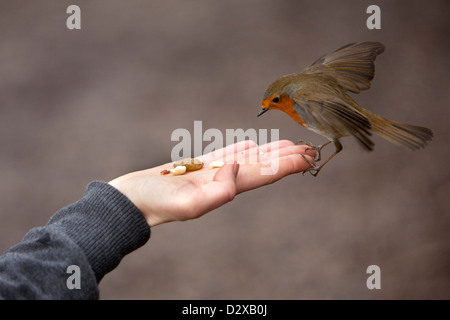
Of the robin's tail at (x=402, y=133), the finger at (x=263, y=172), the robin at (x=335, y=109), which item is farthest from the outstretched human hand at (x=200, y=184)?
the robin's tail at (x=402, y=133)

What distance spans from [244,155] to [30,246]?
749 mm

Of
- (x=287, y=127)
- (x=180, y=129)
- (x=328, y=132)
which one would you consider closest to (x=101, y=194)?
(x=328, y=132)

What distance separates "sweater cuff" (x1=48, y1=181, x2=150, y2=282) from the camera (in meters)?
1.03

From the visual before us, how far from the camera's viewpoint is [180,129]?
8.87 feet

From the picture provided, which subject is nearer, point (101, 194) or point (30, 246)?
point (30, 246)

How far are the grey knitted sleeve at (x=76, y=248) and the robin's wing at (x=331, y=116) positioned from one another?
534mm

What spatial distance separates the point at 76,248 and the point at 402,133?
87 cm

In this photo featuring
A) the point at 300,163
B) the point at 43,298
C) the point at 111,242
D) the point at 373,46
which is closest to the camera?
the point at 43,298

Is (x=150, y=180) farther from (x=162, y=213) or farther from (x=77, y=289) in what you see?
(x=77, y=289)

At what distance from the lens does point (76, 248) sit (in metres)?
0.96

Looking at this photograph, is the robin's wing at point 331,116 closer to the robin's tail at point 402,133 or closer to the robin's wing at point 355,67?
the robin's tail at point 402,133

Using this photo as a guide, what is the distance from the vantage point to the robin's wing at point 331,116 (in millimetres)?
1131

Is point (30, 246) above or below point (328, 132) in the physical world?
below

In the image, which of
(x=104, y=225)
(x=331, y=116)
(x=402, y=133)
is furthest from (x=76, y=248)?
(x=402, y=133)
